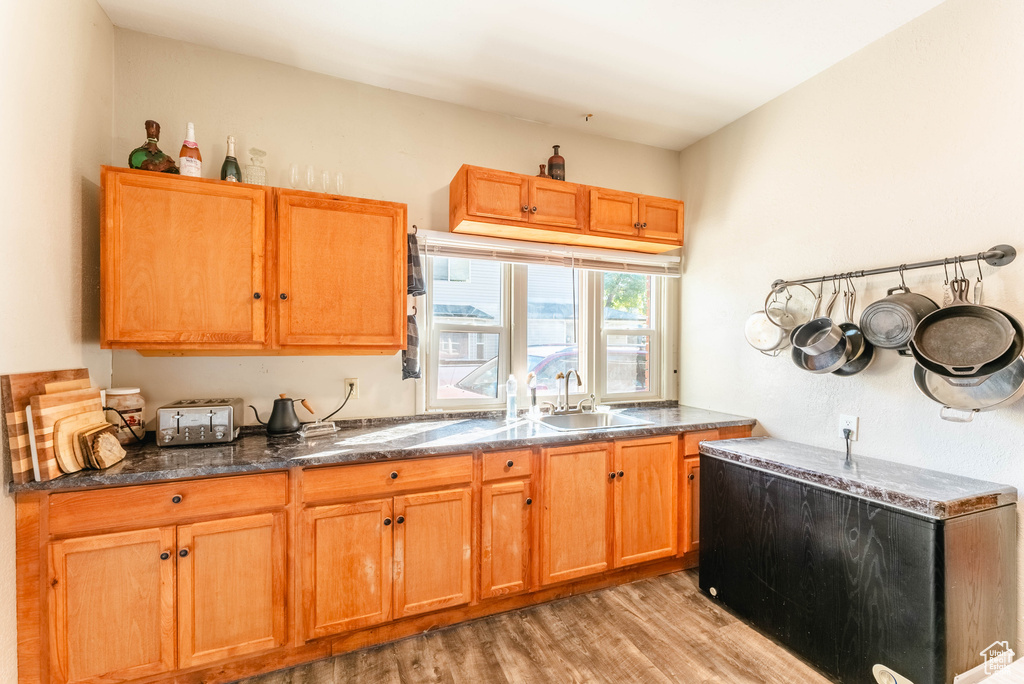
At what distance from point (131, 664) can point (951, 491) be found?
119 inches

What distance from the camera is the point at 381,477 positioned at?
6.29 ft

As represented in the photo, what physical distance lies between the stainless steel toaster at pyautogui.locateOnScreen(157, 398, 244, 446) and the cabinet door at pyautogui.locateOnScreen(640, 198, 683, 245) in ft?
8.07

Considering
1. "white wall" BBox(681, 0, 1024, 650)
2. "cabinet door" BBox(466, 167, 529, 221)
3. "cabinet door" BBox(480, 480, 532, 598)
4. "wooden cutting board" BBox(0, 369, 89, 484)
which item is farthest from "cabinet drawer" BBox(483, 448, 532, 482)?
"wooden cutting board" BBox(0, 369, 89, 484)

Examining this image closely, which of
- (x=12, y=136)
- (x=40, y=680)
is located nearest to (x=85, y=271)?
(x=12, y=136)

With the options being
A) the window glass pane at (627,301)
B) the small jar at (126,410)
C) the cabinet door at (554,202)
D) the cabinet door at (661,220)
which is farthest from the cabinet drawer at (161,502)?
the cabinet door at (661,220)

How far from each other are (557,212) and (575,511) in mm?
1658

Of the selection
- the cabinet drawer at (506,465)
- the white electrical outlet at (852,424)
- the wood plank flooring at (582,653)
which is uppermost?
the white electrical outlet at (852,424)

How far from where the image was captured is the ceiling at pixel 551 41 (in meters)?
1.93

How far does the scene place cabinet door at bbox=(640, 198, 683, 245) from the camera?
2809 mm

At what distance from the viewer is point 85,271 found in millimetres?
1859

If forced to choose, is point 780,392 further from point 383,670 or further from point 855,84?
point 383,670

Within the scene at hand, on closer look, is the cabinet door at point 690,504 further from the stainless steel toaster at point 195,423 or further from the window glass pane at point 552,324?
the stainless steel toaster at point 195,423

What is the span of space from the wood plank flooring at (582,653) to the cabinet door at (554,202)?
2.09m

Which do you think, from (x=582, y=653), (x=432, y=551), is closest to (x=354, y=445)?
(x=432, y=551)
